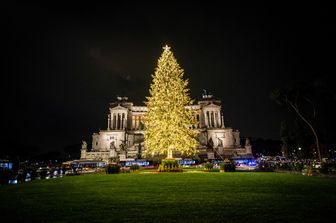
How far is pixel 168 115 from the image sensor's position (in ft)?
112

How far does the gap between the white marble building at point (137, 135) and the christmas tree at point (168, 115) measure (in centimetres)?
3942

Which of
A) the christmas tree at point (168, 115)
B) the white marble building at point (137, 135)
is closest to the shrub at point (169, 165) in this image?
the christmas tree at point (168, 115)

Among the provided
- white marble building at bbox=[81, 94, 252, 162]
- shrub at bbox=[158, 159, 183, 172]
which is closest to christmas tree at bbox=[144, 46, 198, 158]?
shrub at bbox=[158, 159, 183, 172]

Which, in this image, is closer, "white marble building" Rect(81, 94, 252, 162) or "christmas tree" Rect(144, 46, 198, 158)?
"christmas tree" Rect(144, 46, 198, 158)

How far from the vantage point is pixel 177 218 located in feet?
26.1

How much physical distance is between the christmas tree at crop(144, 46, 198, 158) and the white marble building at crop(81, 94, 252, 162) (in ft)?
129

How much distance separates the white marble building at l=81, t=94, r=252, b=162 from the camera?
8188 cm

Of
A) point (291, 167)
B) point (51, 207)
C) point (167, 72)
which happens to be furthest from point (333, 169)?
point (51, 207)

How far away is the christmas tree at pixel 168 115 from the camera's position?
111 feet

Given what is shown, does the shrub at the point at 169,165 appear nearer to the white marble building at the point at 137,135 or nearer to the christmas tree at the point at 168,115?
the christmas tree at the point at 168,115

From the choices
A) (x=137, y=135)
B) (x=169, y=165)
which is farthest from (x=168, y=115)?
(x=137, y=135)

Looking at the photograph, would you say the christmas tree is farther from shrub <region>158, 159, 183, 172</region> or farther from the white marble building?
the white marble building

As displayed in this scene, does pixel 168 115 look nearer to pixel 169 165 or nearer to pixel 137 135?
pixel 169 165

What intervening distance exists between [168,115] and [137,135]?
233ft
